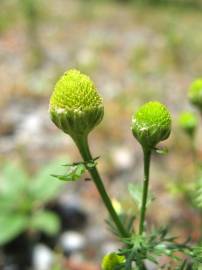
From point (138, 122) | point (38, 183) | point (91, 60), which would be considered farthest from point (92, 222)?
point (91, 60)

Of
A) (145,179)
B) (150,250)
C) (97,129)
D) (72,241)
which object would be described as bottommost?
(150,250)

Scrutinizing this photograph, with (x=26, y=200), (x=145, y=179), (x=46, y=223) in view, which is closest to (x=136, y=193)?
(x=145, y=179)

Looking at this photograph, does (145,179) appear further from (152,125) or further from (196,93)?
(196,93)

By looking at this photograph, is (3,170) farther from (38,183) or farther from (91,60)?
(91,60)

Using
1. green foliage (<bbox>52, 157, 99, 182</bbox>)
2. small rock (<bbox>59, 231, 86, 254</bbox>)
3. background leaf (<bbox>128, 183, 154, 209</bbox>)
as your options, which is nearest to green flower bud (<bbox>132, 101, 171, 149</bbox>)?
green foliage (<bbox>52, 157, 99, 182</bbox>)

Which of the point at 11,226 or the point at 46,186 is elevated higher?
the point at 46,186
